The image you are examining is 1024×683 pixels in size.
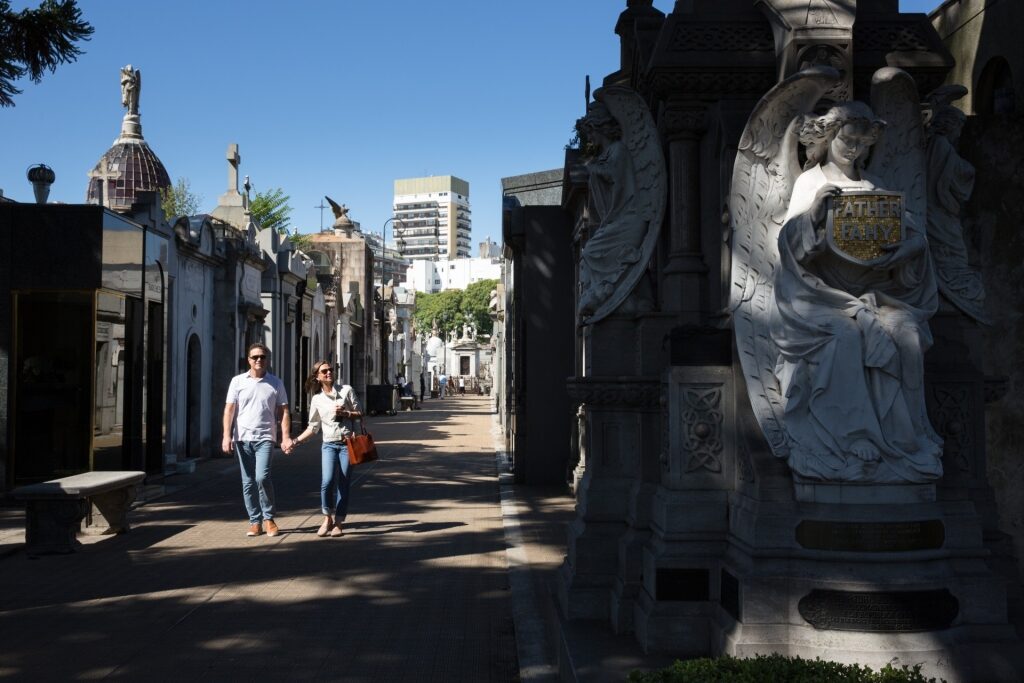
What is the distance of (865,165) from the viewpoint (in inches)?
209

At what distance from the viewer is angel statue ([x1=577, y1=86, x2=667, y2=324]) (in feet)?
20.5

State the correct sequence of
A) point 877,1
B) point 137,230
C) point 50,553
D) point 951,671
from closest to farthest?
point 951,671
point 877,1
point 50,553
point 137,230

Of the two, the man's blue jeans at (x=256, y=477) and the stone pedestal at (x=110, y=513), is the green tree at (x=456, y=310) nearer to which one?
the stone pedestal at (x=110, y=513)

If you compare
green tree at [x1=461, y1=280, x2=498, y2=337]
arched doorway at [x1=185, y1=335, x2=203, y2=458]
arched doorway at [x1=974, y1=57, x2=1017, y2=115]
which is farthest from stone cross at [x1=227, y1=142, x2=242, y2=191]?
green tree at [x1=461, y1=280, x2=498, y2=337]

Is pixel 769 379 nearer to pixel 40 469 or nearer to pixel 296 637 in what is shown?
pixel 296 637

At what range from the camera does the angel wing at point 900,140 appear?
5.34 metres

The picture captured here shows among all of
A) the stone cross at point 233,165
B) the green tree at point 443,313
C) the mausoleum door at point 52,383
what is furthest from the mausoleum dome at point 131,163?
the green tree at point 443,313

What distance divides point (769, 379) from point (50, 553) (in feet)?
23.7

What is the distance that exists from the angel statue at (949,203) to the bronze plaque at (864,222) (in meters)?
0.84

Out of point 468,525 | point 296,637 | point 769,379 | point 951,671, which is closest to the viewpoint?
point 951,671

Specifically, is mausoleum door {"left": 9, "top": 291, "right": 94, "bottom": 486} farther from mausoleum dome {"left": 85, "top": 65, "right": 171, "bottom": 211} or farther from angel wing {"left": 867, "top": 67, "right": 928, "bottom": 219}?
mausoleum dome {"left": 85, "top": 65, "right": 171, "bottom": 211}

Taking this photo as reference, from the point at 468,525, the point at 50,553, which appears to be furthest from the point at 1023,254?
the point at 50,553

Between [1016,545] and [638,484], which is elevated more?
[638,484]

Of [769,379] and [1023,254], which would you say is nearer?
[769,379]
